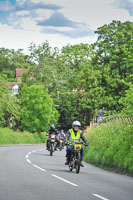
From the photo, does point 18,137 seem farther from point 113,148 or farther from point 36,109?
point 113,148

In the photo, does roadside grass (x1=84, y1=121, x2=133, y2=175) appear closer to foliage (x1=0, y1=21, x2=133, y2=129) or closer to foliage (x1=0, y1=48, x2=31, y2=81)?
foliage (x1=0, y1=21, x2=133, y2=129)

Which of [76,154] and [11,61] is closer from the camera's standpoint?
[76,154]

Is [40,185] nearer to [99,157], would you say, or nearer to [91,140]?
[99,157]

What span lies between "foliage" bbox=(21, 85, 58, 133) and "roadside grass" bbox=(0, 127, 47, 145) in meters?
1.59

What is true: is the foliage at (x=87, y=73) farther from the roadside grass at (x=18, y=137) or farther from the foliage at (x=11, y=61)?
the foliage at (x=11, y=61)

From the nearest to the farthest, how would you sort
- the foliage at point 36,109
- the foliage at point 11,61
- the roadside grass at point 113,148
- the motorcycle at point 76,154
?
the motorcycle at point 76,154
the roadside grass at point 113,148
the foliage at point 36,109
the foliage at point 11,61

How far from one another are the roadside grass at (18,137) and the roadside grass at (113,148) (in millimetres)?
29908

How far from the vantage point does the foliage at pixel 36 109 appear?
65.6m

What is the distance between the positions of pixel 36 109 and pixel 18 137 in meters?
8.69

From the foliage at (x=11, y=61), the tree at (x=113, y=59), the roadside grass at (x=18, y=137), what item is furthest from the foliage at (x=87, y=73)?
the foliage at (x=11, y=61)

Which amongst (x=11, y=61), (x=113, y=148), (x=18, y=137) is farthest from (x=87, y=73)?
(x=11, y=61)

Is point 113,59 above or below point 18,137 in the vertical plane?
above

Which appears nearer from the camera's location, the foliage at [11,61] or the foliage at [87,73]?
the foliage at [87,73]

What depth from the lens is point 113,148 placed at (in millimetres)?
19906
